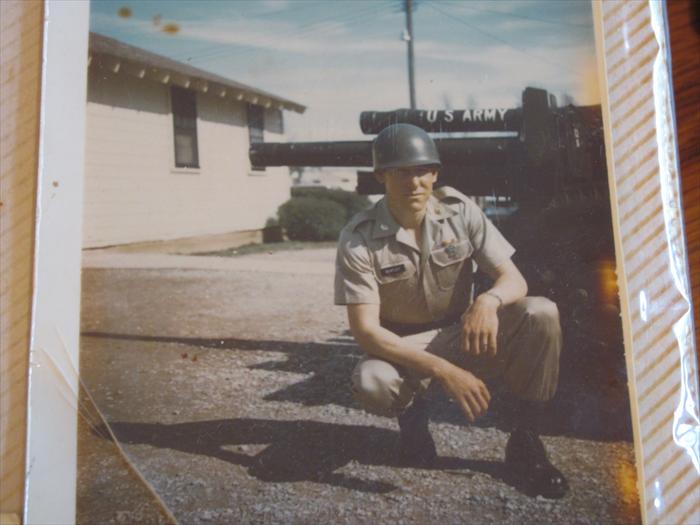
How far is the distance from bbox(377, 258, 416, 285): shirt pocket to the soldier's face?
5cm

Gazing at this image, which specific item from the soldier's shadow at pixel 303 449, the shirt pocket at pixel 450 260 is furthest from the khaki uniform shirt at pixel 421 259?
the soldier's shadow at pixel 303 449

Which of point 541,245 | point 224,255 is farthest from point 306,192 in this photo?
point 541,245

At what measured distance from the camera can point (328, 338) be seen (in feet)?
1.57

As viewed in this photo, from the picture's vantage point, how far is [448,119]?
47 cm

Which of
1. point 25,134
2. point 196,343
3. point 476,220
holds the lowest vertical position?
point 196,343

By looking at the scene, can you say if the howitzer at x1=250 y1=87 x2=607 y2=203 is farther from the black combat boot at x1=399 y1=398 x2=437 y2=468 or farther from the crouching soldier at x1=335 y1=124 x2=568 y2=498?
the black combat boot at x1=399 y1=398 x2=437 y2=468

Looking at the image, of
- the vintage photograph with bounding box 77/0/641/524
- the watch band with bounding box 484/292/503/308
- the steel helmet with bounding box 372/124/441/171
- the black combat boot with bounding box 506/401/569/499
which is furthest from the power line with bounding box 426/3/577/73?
the black combat boot with bounding box 506/401/569/499

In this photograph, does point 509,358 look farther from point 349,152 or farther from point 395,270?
point 349,152

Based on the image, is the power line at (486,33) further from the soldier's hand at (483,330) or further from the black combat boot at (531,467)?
the black combat boot at (531,467)

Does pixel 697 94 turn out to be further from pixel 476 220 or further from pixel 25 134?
pixel 25 134

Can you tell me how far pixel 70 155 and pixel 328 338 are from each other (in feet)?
0.99

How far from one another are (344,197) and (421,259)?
0.30 feet

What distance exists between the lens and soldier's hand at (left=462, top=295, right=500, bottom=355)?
0.47m

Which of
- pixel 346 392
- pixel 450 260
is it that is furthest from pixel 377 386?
pixel 450 260
